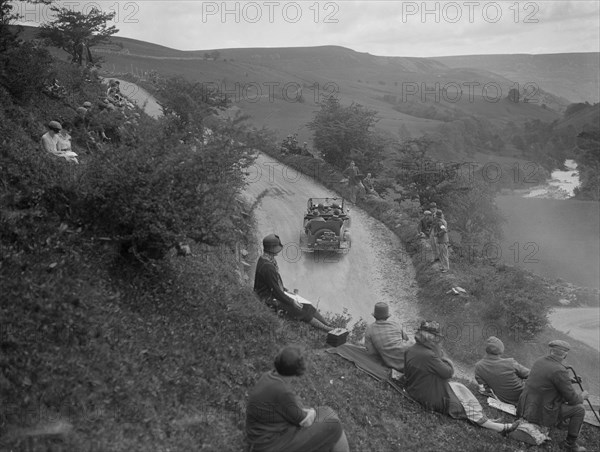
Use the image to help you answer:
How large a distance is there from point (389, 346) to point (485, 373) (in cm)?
172

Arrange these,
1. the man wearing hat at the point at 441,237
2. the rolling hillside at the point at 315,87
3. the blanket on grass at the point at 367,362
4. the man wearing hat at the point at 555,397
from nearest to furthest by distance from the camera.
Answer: the man wearing hat at the point at 555,397
the blanket on grass at the point at 367,362
the man wearing hat at the point at 441,237
the rolling hillside at the point at 315,87

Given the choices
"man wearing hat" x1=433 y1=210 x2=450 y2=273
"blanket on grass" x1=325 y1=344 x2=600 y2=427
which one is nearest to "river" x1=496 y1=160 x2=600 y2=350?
"man wearing hat" x1=433 y1=210 x2=450 y2=273

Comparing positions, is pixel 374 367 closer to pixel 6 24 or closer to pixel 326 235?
pixel 326 235

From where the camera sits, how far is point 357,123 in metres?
32.4

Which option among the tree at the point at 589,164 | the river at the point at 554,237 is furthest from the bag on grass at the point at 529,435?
the tree at the point at 589,164

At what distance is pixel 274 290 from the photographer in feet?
32.1

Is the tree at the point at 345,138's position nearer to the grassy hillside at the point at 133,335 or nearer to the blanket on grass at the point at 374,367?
the grassy hillside at the point at 133,335

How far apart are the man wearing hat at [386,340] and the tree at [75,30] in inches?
1354

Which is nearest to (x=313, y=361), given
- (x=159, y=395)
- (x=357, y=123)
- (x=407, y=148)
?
(x=159, y=395)

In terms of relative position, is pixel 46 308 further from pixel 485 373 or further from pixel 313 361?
pixel 485 373

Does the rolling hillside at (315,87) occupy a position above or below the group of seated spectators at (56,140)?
above

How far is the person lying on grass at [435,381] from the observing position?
7758 millimetres

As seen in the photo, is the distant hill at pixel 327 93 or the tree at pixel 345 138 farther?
the distant hill at pixel 327 93

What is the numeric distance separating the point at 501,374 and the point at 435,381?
5.35 ft
